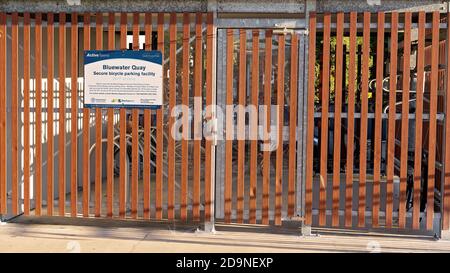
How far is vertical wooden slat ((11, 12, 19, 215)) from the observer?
706 cm

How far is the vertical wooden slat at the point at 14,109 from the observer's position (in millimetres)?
7057

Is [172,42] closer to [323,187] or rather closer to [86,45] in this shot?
[86,45]

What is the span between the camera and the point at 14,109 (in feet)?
23.6

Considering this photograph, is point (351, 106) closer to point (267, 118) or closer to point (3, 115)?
point (267, 118)

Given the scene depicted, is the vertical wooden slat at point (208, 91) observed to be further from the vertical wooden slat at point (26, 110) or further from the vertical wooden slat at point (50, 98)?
the vertical wooden slat at point (26, 110)

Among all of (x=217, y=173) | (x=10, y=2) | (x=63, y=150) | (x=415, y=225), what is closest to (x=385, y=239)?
(x=415, y=225)

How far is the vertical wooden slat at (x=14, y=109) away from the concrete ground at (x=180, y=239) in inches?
15.2

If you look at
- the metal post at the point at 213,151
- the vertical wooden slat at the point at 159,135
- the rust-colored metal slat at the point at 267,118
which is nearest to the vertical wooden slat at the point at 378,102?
the rust-colored metal slat at the point at 267,118

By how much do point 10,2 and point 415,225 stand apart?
4950 mm

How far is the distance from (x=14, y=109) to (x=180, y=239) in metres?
2.36

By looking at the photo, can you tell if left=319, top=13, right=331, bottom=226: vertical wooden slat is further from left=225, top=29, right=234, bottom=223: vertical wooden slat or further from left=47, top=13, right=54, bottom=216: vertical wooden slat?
left=47, top=13, right=54, bottom=216: vertical wooden slat

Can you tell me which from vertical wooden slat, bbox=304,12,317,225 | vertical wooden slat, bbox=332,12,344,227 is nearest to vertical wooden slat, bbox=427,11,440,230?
vertical wooden slat, bbox=332,12,344,227

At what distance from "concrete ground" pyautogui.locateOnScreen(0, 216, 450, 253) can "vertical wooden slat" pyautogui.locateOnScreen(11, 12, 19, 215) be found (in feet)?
1.27

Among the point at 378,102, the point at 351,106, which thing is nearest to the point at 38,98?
the point at 351,106
